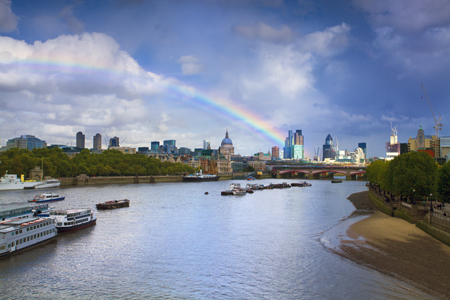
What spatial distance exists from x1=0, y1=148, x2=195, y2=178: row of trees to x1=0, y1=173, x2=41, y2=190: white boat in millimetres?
11145

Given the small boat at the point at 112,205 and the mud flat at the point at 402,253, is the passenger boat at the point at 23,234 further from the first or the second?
the mud flat at the point at 402,253

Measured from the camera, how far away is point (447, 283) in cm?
2481

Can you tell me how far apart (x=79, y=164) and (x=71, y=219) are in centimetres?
9860

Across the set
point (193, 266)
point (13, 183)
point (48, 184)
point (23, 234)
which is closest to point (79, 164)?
point (48, 184)

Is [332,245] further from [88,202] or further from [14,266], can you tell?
[88,202]

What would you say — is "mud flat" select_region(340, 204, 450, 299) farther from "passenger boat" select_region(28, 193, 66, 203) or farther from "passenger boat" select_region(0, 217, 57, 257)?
"passenger boat" select_region(28, 193, 66, 203)

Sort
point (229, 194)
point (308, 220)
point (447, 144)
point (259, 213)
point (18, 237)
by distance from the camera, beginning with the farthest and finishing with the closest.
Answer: point (447, 144) → point (229, 194) → point (259, 213) → point (308, 220) → point (18, 237)

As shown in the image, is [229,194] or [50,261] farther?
Result: [229,194]

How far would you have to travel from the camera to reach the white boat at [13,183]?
98.0m

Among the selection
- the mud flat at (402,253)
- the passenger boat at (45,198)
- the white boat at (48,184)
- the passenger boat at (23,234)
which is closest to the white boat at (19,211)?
the passenger boat at (23,234)

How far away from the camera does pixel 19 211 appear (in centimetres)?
4359

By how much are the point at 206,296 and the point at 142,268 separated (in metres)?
7.77

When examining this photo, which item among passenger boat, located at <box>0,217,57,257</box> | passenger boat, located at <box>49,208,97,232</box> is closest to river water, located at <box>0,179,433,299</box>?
passenger boat, located at <box>0,217,57,257</box>

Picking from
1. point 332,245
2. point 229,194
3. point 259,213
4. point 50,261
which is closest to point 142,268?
point 50,261
